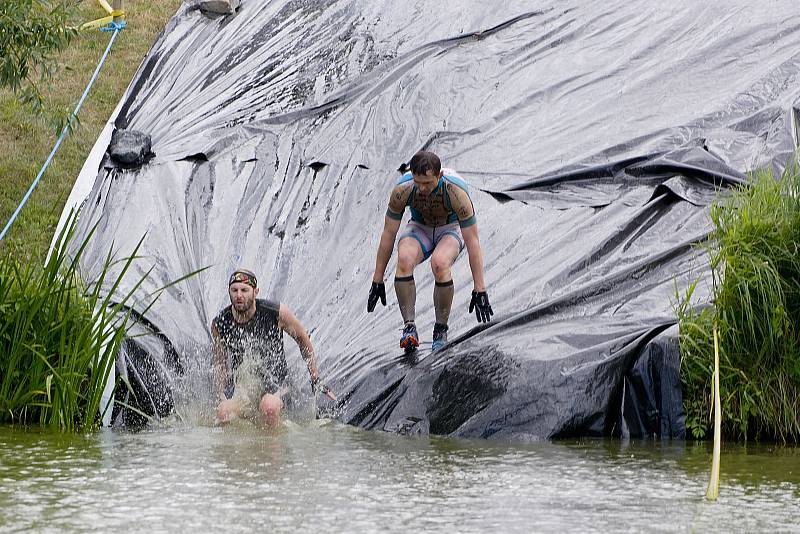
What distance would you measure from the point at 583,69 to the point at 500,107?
0.89m

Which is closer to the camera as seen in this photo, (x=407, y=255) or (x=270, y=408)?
(x=270, y=408)

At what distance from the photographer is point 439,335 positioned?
7.29m

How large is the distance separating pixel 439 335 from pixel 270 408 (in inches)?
48.6

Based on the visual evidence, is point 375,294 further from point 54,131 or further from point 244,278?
point 54,131

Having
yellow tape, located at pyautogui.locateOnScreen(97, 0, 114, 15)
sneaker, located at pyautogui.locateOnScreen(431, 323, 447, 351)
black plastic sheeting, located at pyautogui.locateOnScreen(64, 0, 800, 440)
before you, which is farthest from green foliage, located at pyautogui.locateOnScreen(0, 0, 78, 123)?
yellow tape, located at pyautogui.locateOnScreen(97, 0, 114, 15)

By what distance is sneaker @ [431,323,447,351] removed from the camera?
7219 mm

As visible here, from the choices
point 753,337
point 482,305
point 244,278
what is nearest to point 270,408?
point 244,278

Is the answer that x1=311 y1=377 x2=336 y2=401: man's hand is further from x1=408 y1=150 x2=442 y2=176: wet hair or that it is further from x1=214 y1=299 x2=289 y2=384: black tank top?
x1=408 y1=150 x2=442 y2=176: wet hair

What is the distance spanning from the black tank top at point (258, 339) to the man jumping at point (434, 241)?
76 cm

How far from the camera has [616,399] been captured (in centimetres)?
648

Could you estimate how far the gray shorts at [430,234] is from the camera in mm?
7492

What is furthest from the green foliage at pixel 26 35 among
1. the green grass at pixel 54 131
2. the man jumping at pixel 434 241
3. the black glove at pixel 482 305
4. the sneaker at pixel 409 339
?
the black glove at pixel 482 305

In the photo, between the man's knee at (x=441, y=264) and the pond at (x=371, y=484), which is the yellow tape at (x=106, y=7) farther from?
the pond at (x=371, y=484)

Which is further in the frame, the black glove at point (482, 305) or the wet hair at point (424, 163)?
the black glove at point (482, 305)
